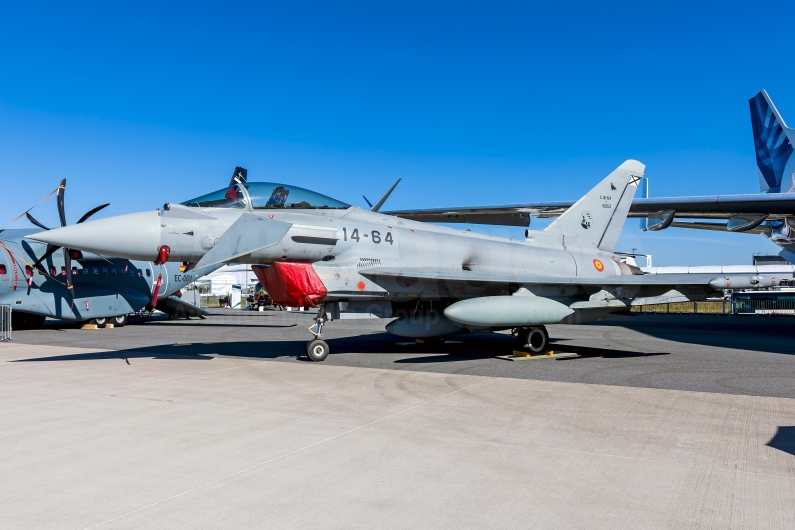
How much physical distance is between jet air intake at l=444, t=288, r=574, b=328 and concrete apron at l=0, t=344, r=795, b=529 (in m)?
1.92

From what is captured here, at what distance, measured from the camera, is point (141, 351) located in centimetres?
1142

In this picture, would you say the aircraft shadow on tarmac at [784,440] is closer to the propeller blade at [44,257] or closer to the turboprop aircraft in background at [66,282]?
the turboprop aircraft in background at [66,282]

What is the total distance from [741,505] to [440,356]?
25.0 feet

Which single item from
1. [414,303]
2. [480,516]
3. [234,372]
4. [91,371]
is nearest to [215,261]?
[234,372]

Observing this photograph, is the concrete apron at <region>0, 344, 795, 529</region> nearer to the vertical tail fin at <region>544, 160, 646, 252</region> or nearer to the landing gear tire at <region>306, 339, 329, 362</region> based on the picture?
the landing gear tire at <region>306, 339, 329, 362</region>

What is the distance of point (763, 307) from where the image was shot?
34.8 m

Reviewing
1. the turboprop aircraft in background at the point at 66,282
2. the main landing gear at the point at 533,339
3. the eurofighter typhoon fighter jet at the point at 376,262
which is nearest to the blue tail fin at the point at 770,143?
the eurofighter typhoon fighter jet at the point at 376,262

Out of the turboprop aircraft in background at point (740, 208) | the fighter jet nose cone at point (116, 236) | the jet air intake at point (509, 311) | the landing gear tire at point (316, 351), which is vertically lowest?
the landing gear tire at point (316, 351)

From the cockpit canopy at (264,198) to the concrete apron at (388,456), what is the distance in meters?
3.08

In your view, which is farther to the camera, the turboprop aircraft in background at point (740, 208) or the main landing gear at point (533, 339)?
the turboprop aircraft in background at point (740, 208)

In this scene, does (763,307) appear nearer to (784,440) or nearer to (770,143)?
(770,143)

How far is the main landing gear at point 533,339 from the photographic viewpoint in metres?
11.0

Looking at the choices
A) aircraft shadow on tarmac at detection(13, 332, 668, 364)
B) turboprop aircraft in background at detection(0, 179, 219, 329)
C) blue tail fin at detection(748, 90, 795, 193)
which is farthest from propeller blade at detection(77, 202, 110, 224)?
blue tail fin at detection(748, 90, 795, 193)

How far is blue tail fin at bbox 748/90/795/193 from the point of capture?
22859mm
